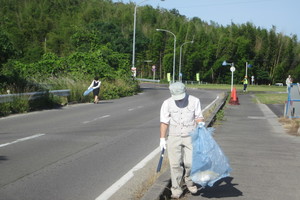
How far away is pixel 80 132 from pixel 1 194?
20.6ft

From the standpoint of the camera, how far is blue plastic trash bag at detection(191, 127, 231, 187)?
5.45 meters

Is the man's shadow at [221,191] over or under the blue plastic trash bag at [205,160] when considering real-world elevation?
under

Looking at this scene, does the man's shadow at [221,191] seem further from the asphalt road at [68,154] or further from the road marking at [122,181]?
the asphalt road at [68,154]

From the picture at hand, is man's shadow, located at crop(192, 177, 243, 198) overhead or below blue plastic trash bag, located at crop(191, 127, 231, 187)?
below

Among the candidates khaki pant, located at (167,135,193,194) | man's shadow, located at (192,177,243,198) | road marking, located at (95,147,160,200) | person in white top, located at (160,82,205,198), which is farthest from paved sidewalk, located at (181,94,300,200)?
road marking, located at (95,147,160,200)

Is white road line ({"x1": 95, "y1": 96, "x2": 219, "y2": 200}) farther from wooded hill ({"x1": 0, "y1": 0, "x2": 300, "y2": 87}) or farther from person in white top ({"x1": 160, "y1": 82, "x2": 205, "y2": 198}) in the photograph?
wooded hill ({"x1": 0, "y1": 0, "x2": 300, "y2": 87})

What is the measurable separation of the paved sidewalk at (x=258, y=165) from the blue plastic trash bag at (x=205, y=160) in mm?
406

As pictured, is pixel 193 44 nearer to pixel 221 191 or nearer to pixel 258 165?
pixel 258 165

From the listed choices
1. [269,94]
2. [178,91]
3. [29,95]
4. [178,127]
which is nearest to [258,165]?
[178,127]

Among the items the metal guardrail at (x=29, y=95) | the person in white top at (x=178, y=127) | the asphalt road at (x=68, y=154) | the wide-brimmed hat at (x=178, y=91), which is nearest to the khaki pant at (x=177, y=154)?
the person in white top at (x=178, y=127)

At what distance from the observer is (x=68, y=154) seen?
877 cm

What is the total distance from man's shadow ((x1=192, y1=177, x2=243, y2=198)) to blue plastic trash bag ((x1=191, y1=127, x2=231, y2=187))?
453mm

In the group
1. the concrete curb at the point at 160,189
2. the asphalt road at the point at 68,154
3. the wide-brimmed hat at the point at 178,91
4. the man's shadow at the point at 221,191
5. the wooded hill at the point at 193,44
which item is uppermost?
the wooded hill at the point at 193,44

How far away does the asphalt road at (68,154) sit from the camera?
6214mm
